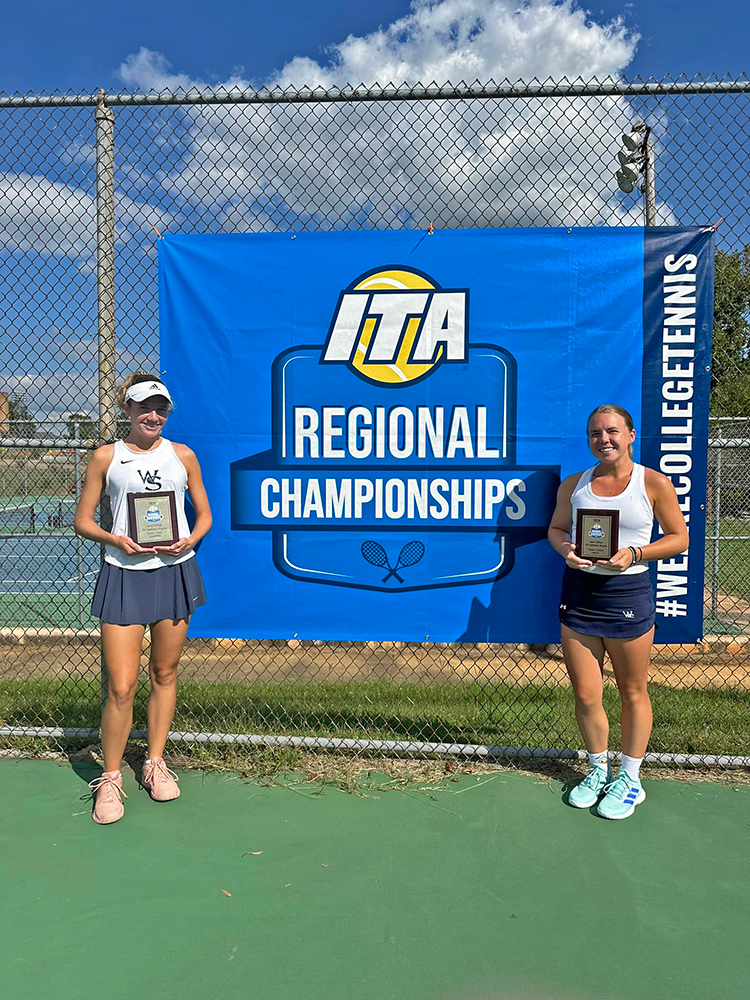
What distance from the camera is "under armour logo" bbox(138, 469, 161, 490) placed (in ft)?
10.7

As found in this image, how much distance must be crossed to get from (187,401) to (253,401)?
357mm

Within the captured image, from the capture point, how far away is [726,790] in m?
3.55

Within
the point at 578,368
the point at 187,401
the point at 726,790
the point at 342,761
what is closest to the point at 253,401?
the point at 187,401

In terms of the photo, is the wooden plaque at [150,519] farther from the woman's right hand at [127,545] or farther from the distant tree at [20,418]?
the distant tree at [20,418]

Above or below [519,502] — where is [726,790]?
below

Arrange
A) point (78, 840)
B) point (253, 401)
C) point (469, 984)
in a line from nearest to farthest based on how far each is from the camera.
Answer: point (469, 984), point (78, 840), point (253, 401)

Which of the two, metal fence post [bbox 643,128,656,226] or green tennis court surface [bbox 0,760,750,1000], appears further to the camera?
metal fence post [bbox 643,128,656,226]

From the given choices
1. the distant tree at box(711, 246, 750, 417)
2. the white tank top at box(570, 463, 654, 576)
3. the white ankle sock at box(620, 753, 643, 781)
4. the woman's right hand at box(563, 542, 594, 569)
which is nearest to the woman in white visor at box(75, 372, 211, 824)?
the woman's right hand at box(563, 542, 594, 569)

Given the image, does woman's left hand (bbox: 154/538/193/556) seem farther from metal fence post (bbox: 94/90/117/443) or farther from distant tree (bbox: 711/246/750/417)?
distant tree (bbox: 711/246/750/417)

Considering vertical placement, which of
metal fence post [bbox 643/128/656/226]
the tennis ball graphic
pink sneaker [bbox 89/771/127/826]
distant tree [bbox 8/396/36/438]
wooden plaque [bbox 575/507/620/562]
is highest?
metal fence post [bbox 643/128/656/226]

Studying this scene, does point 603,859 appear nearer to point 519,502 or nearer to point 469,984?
point 469,984

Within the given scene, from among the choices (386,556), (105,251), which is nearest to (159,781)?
(386,556)

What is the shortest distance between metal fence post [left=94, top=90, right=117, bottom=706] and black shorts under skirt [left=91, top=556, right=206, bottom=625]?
0.42 metres

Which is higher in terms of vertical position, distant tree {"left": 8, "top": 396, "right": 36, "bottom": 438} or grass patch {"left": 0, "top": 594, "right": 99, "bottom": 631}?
distant tree {"left": 8, "top": 396, "right": 36, "bottom": 438}
